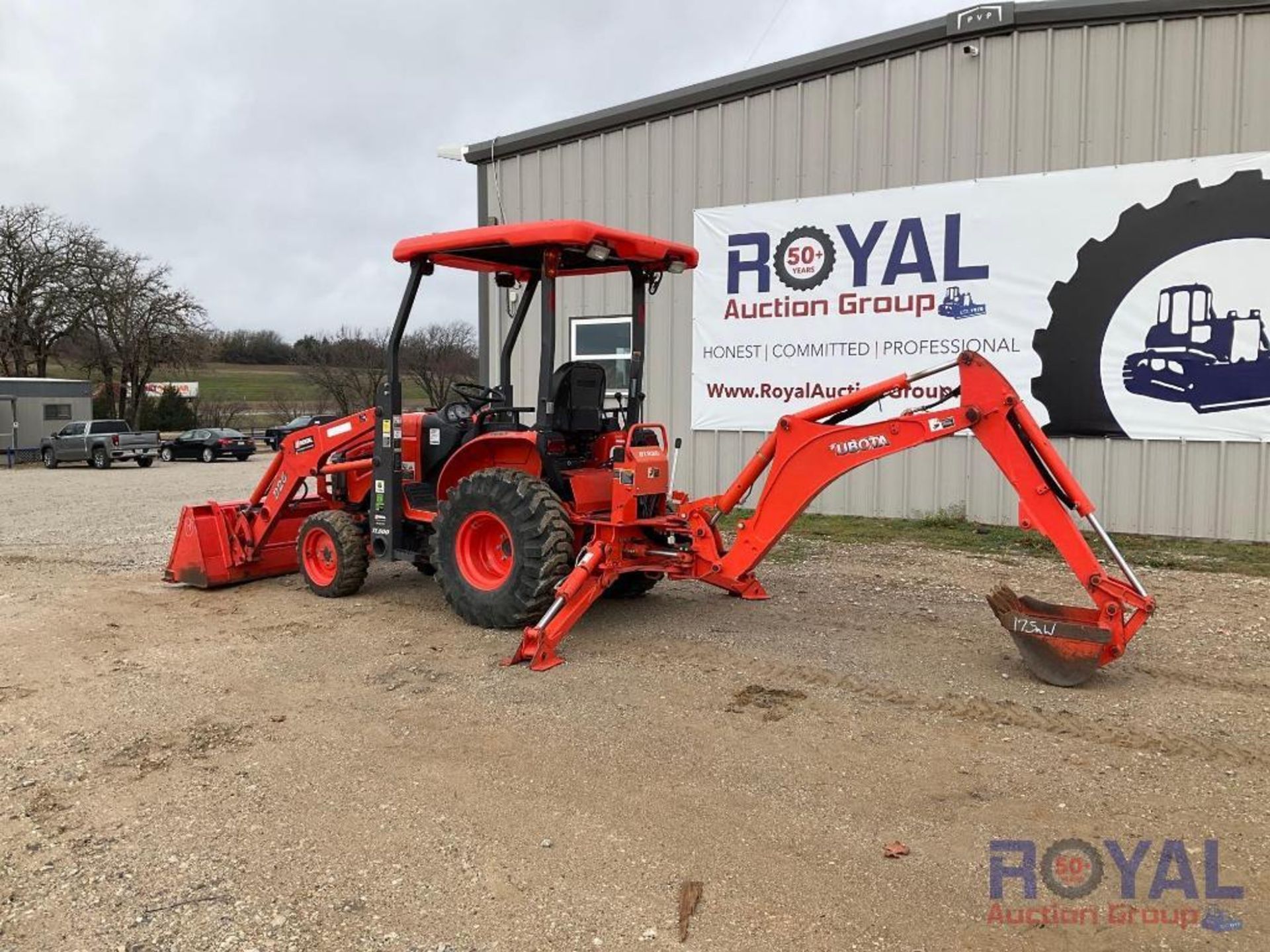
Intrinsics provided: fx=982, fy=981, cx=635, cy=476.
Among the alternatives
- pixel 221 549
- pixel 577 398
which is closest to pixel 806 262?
pixel 577 398

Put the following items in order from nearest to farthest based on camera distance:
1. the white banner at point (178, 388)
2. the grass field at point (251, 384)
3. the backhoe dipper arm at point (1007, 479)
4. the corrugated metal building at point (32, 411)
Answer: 1. the backhoe dipper arm at point (1007, 479)
2. the corrugated metal building at point (32, 411)
3. the white banner at point (178, 388)
4. the grass field at point (251, 384)

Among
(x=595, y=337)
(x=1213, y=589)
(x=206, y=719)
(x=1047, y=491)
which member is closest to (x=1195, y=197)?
(x=1213, y=589)

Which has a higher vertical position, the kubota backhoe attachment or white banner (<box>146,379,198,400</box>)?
white banner (<box>146,379,198,400</box>)

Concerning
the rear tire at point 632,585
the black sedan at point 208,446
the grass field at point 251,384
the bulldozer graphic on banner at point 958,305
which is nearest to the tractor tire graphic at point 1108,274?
the bulldozer graphic on banner at point 958,305

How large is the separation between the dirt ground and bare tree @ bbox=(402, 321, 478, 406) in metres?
21.6

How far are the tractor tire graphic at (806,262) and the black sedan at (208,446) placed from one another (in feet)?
85.8

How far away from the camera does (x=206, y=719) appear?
16.2 ft

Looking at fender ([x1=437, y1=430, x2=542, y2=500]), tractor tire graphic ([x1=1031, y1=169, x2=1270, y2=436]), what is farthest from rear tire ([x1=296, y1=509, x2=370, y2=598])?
tractor tire graphic ([x1=1031, y1=169, x2=1270, y2=436])

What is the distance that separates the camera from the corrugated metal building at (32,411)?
30.6 m

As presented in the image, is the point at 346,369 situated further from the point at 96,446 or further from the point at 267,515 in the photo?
the point at 267,515

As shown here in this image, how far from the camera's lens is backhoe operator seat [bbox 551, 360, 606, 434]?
6.71 m

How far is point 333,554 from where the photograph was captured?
766 centimetres

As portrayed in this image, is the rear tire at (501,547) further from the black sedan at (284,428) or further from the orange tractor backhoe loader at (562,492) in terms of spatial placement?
the black sedan at (284,428)

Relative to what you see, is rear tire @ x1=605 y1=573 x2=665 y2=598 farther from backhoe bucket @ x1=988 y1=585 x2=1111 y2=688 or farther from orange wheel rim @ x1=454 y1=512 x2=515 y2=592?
backhoe bucket @ x1=988 y1=585 x2=1111 y2=688
